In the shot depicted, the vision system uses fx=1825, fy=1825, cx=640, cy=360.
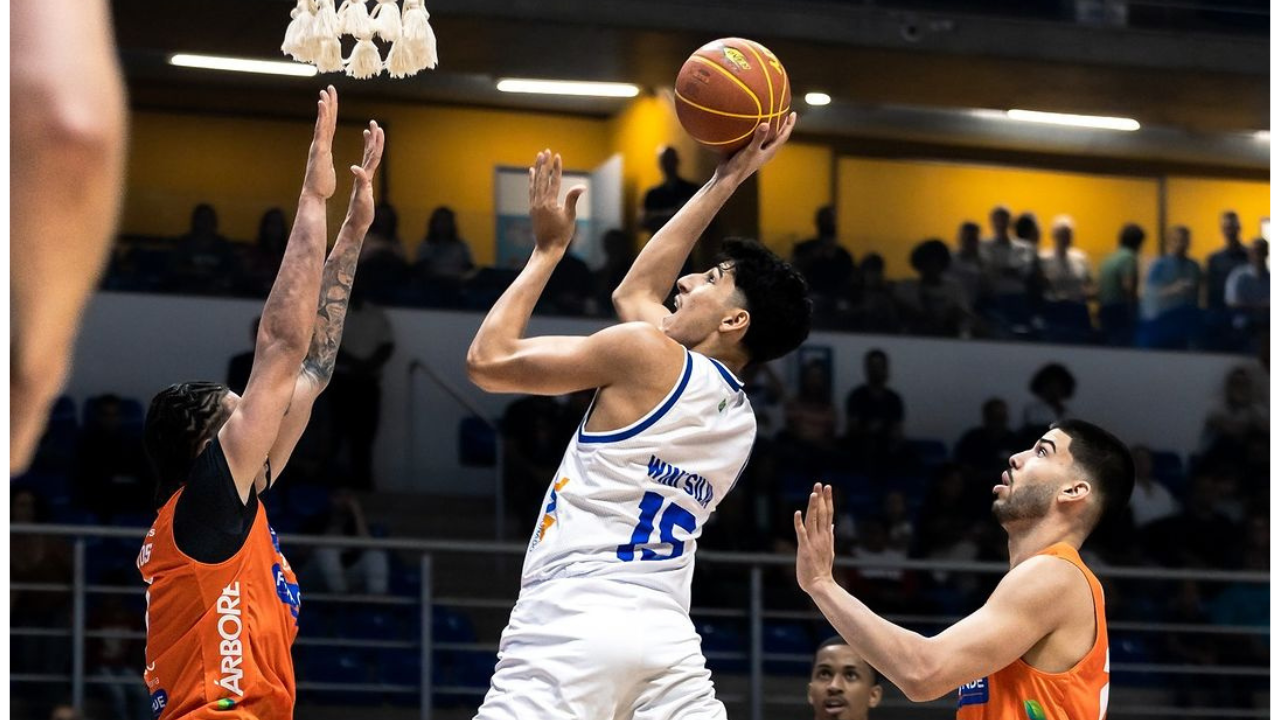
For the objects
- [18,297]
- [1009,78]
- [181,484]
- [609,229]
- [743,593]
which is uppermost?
[1009,78]

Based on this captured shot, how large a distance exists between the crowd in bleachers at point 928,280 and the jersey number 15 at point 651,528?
27.2ft

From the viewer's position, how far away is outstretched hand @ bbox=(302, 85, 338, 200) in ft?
11.8

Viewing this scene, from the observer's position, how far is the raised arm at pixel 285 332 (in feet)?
11.8

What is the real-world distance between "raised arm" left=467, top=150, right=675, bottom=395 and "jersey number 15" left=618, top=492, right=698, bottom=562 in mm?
274

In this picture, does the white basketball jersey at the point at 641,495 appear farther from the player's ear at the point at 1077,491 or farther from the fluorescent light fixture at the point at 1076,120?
the fluorescent light fixture at the point at 1076,120

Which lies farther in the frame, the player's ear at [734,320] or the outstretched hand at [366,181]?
the player's ear at [734,320]

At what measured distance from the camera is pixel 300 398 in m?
4.07

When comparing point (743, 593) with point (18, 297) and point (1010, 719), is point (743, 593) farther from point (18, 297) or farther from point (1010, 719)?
point (18, 297)

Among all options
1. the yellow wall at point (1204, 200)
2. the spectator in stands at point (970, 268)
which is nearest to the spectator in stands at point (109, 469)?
the spectator in stands at point (970, 268)

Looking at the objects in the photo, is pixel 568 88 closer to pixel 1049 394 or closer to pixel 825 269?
pixel 825 269

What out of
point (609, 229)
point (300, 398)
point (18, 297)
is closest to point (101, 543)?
point (609, 229)

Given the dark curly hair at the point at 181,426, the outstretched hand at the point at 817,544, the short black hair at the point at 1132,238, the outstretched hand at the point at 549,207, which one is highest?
the short black hair at the point at 1132,238

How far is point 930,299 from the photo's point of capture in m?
13.4

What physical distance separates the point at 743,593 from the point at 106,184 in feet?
30.0
